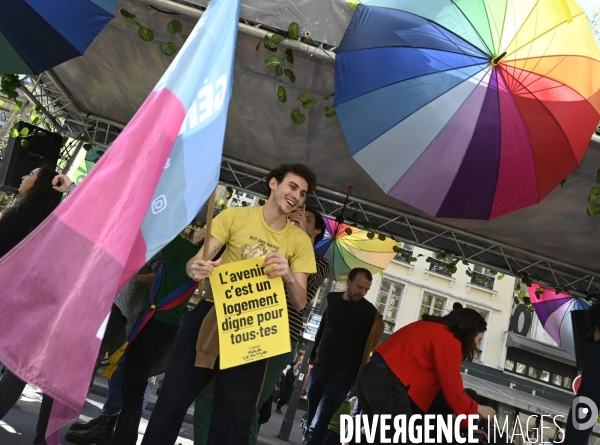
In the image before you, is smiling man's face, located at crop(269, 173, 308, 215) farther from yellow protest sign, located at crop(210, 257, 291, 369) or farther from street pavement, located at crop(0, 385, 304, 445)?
street pavement, located at crop(0, 385, 304, 445)

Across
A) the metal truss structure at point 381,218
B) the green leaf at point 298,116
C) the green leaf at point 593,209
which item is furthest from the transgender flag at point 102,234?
the metal truss structure at point 381,218

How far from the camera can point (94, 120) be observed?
7.73m

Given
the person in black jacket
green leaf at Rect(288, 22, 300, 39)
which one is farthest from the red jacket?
green leaf at Rect(288, 22, 300, 39)

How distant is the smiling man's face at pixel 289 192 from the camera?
330 cm

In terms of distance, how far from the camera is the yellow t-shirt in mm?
3234

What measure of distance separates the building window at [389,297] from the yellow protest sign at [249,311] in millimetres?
30397

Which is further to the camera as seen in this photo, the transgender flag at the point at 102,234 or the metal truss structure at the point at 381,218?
the metal truss structure at the point at 381,218

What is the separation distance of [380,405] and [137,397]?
166cm

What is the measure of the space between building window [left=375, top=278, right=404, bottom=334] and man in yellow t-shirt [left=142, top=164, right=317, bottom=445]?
30214 millimetres

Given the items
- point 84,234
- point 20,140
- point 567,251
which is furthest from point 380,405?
point 20,140

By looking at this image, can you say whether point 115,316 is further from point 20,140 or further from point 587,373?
point 20,140

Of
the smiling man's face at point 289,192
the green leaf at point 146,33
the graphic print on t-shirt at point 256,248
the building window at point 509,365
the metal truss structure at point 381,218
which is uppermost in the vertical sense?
the building window at point 509,365

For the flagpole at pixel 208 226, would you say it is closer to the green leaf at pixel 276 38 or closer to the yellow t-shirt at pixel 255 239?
the yellow t-shirt at pixel 255 239

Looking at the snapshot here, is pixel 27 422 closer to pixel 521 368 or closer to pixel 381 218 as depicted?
pixel 381 218
